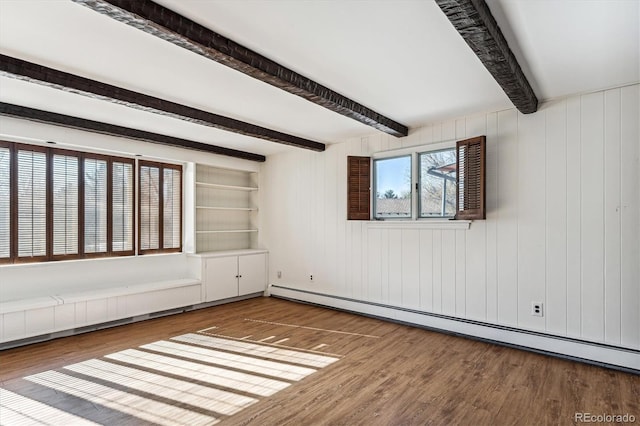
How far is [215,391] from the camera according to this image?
281cm

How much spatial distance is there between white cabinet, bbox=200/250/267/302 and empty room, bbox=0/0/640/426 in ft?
0.15

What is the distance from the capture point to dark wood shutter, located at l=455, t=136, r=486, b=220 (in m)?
3.78

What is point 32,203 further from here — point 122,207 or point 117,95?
point 117,95

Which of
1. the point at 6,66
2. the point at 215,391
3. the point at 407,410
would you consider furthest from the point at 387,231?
the point at 6,66

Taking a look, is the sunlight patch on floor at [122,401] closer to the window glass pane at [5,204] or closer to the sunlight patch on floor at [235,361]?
the sunlight patch on floor at [235,361]

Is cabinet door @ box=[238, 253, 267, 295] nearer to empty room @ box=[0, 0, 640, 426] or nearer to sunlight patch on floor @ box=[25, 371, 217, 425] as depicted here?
empty room @ box=[0, 0, 640, 426]

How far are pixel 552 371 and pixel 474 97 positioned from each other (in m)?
2.66

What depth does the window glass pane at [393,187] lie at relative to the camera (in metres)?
4.70

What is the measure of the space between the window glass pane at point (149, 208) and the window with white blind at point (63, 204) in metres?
0.14

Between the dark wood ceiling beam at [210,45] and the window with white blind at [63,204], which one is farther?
the window with white blind at [63,204]

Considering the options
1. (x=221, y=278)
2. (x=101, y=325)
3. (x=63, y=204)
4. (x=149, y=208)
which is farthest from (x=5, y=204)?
(x=221, y=278)

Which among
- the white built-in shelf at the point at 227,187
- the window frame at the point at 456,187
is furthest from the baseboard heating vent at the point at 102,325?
the window frame at the point at 456,187

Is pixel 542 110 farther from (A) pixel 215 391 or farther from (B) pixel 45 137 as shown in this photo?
(B) pixel 45 137

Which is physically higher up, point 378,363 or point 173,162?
point 173,162
